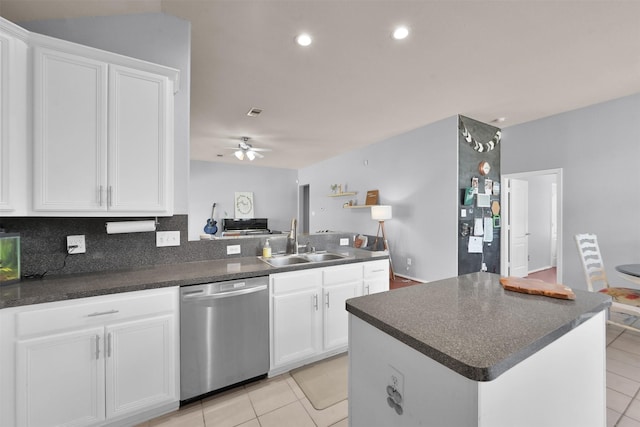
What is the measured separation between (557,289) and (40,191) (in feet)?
9.08

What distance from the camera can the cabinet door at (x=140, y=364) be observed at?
1.51 meters

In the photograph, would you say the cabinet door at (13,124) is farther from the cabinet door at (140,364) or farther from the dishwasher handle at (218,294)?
the dishwasher handle at (218,294)

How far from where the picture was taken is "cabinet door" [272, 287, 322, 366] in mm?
2047

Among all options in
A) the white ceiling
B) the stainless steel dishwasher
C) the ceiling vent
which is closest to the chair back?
the white ceiling

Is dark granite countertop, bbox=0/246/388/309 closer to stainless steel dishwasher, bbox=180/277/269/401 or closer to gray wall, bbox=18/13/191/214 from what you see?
stainless steel dishwasher, bbox=180/277/269/401

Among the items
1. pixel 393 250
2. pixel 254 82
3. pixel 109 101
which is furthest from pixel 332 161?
pixel 109 101

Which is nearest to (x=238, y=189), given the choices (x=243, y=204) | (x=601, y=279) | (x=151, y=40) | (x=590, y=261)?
(x=243, y=204)

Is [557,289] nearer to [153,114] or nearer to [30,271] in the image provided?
[153,114]

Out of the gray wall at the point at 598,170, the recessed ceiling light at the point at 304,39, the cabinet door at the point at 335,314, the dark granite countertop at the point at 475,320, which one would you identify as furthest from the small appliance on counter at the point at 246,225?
the dark granite countertop at the point at 475,320

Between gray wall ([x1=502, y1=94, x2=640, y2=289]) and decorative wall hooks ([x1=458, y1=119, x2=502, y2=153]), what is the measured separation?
0.46 meters

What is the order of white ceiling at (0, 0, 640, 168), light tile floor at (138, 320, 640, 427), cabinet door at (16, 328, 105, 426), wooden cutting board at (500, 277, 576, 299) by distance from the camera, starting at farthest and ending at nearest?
white ceiling at (0, 0, 640, 168) → light tile floor at (138, 320, 640, 427) → cabinet door at (16, 328, 105, 426) → wooden cutting board at (500, 277, 576, 299)

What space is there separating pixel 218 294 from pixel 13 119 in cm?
147

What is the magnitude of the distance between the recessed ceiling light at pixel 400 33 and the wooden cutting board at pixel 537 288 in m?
1.97

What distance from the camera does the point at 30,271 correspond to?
5.65 feet
